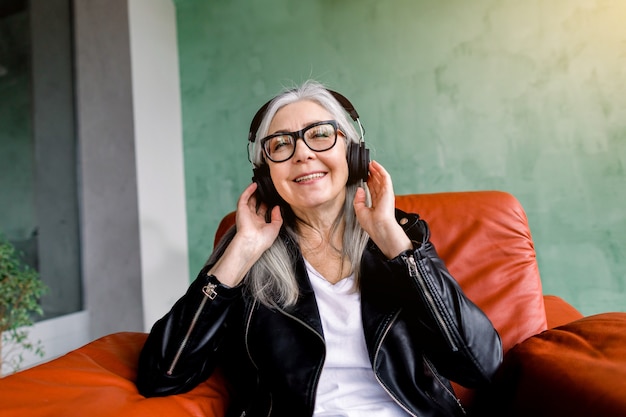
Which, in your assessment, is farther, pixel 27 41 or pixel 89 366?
pixel 27 41

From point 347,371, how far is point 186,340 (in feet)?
1.32

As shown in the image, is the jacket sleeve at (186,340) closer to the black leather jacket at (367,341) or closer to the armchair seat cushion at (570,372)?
the black leather jacket at (367,341)

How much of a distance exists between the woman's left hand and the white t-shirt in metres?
0.16

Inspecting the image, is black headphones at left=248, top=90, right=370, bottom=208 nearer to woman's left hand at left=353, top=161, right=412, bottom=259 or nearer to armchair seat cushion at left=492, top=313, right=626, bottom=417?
woman's left hand at left=353, top=161, right=412, bottom=259

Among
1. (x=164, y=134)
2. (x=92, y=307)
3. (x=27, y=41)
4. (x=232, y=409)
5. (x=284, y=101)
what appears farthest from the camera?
(x=164, y=134)

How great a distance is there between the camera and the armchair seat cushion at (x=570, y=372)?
80cm

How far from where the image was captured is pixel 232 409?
1.13m

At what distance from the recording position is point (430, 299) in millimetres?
989

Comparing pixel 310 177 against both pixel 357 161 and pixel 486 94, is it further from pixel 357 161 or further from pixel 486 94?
pixel 486 94

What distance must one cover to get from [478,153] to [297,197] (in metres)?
1.40

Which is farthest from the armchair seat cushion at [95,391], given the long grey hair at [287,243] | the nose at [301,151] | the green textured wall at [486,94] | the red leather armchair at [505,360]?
the green textured wall at [486,94]

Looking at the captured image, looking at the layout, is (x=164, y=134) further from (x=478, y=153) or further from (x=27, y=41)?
(x=478, y=153)

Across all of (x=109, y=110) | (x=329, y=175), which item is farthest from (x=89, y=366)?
(x=109, y=110)

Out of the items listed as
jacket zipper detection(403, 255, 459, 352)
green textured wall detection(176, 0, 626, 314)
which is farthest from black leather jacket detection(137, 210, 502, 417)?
green textured wall detection(176, 0, 626, 314)
